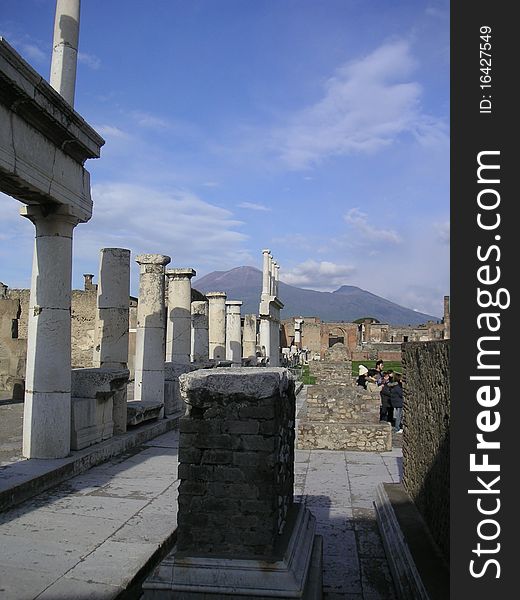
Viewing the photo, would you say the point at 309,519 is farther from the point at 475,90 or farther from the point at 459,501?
the point at 475,90

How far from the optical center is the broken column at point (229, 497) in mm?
3719

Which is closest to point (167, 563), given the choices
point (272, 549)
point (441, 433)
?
point (272, 549)

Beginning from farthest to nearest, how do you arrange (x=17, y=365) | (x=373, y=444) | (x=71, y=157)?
1. (x=17, y=365)
2. (x=373, y=444)
3. (x=71, y=157)

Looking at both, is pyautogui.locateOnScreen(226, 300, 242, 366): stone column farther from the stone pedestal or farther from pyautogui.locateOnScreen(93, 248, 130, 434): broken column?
the stone pedestal

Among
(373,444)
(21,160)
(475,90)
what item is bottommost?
(373,444)

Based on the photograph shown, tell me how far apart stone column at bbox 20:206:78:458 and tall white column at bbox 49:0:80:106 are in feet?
5.60

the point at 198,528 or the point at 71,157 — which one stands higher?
the point at 71,157

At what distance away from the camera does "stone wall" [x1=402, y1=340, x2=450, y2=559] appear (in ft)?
14.9

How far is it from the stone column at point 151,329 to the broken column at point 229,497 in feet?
27.5

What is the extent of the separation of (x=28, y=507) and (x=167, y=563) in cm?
306

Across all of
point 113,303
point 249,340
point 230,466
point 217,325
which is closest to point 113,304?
point 113,303

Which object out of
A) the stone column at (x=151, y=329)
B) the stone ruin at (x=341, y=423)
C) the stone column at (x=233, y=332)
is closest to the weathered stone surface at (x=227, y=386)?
the stone ruin at (x=341, y=423)

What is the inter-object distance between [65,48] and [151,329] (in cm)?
597

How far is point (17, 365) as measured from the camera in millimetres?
16062
